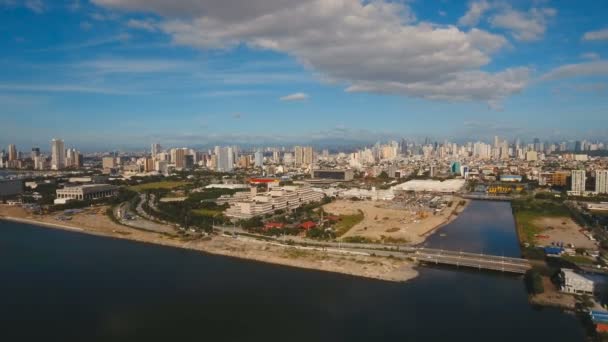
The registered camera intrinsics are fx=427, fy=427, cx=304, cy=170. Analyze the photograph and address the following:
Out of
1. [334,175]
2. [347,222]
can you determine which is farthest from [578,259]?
[334,175]

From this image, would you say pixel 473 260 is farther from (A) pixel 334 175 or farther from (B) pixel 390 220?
(A) pixel 334 175

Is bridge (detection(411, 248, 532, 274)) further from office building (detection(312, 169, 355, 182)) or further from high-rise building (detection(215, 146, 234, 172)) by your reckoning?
high-rise building (detection(215, 146, 234, 172))

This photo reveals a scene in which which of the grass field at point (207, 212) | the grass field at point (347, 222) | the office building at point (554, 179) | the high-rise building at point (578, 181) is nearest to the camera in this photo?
the grass field at point (347, 222)

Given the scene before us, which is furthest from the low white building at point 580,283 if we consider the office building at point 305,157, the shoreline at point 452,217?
the office building at point 305,157

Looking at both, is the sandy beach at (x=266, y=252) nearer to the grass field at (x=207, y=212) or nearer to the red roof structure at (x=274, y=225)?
the red roof structure at (x=274, y=225)

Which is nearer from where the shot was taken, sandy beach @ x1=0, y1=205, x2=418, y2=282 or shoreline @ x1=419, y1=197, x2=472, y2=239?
sandy beach @ x1=0, y1=205, x2=418, y2=282

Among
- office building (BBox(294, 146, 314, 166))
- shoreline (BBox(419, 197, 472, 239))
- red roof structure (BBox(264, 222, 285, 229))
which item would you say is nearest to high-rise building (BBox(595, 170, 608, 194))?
shoreline (BBox(419, 197, 472, 239))
